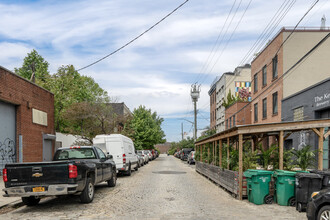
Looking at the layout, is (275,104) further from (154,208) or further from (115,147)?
(154,208)

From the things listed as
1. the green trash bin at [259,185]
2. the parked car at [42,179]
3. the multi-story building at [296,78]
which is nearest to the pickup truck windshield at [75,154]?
the parked car at [42,179]

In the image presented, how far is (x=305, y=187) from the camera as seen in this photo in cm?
837

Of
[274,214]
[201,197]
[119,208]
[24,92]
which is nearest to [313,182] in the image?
[274,214]

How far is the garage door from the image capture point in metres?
17.1

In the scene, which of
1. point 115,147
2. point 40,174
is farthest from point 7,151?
point 40,174

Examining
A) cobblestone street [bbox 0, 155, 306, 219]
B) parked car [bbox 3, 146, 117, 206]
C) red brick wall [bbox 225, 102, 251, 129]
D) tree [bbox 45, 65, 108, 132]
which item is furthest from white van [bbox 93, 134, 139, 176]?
red brick wall [bbox 225, 102, 251, 129]

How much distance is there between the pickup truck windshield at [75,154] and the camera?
38.3ft

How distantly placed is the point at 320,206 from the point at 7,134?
1596 cm

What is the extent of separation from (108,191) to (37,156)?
10596mm

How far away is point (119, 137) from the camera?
18047 mm

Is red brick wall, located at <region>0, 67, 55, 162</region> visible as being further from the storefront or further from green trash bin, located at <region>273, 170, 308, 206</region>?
the storefront

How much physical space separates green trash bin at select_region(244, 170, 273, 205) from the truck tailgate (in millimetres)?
5209

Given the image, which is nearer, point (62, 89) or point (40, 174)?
point (40, 174)

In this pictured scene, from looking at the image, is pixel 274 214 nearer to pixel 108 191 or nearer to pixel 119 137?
pixel 108 191
